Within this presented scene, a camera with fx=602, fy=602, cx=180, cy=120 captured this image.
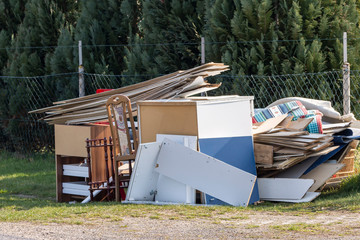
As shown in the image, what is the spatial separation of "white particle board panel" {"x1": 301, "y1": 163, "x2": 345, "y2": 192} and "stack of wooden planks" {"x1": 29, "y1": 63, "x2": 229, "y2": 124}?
1.94 m

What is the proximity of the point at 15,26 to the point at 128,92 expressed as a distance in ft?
25.6

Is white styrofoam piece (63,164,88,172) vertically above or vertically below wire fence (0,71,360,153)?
below

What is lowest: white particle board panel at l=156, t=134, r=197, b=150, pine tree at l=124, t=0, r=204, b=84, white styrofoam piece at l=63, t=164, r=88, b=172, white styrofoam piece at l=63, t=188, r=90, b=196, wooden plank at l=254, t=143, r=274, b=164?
white styrofoam piece at l=63, t=188, r=90, b=196

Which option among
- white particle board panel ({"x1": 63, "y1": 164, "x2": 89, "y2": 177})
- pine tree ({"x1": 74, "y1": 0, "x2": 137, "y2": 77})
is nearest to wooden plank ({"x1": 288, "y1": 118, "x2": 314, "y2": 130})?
white particle board panel ({"x1": 63, "y1": 164, "x2": 89, "y2": 177})

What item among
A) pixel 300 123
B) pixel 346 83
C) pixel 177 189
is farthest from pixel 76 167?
pixel 346 83

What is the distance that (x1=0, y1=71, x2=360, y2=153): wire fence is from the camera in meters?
10.7

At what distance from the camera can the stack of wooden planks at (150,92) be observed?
355 inches

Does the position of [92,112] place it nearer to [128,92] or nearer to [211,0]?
[128,92]

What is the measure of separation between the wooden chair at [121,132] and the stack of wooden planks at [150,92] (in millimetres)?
683

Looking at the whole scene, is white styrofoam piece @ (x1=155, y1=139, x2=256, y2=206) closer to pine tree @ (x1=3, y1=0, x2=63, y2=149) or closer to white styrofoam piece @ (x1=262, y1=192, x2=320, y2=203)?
white styrofoam piece @ (x1=262, y1=192, x2=320, y2=203)

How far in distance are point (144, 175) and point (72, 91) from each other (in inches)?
249

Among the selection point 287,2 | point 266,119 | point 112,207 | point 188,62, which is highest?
point 287,2

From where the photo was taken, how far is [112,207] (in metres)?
7.68

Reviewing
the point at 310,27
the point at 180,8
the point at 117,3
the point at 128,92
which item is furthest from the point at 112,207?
the point at 117,3
